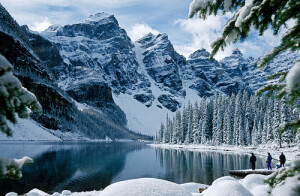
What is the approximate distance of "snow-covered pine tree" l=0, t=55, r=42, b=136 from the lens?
1.90 meters

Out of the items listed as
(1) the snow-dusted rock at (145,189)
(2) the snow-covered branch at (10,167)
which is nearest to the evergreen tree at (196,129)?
(1) the snow-dusted rock at (145,189)

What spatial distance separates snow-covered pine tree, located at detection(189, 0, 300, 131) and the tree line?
5104 centimetres

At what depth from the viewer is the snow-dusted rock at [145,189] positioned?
5238mm

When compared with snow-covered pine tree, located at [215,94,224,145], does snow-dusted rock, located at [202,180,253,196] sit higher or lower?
lower

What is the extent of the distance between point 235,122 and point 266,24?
68778 millimetres

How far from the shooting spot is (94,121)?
174 m

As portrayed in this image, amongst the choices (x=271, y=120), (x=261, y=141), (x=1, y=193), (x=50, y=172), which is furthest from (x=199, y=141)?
(x=1, y=193)

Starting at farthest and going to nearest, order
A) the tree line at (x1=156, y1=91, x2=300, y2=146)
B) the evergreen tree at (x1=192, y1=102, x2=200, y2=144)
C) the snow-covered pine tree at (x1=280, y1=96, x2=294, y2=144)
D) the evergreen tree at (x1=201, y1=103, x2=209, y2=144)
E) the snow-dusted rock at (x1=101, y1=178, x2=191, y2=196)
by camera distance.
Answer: the evergreen tree at (x1=192, y1=102, x2=200, y2=144), the evergreen tree at (x1=201, y1=103, x2=209, y2=144), the tree line at (x1=156, y1=91, x2=300, y2=146), the snow-covered pine tree at (x1=280, y1=96, x2=294, y2=144), the snow-dusted rock at (x1=101, y1=178, x2=191, y2=196)

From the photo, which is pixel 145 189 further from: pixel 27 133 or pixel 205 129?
pixel 27 133

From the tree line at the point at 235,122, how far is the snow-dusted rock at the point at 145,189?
4929 cm

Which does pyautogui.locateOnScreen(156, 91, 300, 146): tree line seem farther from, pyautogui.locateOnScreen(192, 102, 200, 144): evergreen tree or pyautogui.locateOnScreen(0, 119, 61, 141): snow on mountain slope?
pyautogui.locateOnScreen(0, 119, 61, 141): snow on mountain slope

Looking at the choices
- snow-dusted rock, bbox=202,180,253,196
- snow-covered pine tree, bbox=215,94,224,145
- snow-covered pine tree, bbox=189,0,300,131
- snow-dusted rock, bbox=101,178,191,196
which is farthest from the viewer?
snow-covered pine tree, bbox=215,94,224,145

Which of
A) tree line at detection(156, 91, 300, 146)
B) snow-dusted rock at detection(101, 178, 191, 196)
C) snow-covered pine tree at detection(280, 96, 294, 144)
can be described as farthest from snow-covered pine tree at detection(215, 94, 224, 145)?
snow-dusted rock at detection(101, 178, 191, 196)

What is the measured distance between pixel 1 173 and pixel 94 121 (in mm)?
178314
